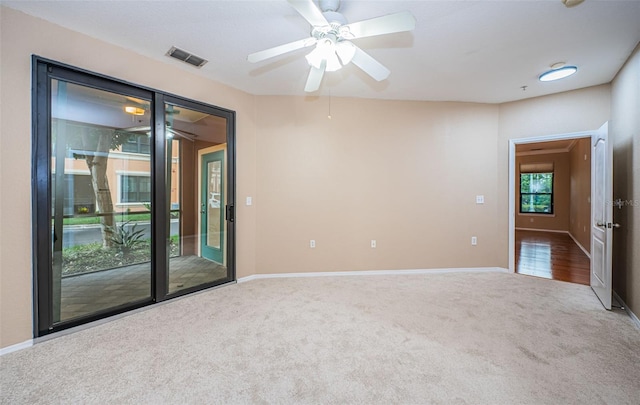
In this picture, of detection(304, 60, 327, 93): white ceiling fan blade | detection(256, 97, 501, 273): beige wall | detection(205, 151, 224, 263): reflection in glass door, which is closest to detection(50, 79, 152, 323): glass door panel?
detection(205, 151, 224, 263): reflection in glass door

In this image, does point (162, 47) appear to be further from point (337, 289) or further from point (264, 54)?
point (337, 289)

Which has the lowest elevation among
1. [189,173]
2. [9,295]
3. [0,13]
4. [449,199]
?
[9,295]

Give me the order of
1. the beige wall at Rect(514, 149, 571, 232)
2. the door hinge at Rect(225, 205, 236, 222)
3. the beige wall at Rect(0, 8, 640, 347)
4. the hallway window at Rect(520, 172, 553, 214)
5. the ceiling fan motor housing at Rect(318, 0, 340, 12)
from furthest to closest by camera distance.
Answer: the hallway window at Rect(520, 172, 553, 214) < the beige wall at Rect(514, 149, 571, 232) < the beige wall at Rect(0, 8, 640, 347) < the door hinge at Rect(225, 205, 236, 222) < the ceiling fan motor housing at Rect(318, 0, 340, 12)

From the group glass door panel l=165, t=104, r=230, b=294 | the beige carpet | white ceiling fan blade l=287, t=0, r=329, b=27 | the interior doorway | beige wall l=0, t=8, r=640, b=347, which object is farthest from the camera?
the interior doorway

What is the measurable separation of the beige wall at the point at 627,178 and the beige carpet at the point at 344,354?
1.23 feet

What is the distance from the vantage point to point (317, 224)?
394 cm

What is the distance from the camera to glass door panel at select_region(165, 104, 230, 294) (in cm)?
315

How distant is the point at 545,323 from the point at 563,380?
0.90 meters

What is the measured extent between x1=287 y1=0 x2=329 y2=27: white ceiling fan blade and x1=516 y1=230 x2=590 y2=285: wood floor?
4.48m

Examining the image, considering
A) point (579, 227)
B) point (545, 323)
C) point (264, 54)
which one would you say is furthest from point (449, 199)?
point (579, 227)

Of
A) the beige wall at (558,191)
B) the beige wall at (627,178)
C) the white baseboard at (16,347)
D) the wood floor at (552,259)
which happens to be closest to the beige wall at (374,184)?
the wood floor at (552,259)

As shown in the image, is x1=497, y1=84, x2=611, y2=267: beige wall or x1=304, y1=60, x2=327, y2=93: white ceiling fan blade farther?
x1=497, y1=84, x2=611, y2=267: beige wall

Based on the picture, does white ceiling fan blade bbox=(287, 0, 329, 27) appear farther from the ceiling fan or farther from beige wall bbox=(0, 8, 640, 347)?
beige wall bbox=(0, 8, 640, 347)

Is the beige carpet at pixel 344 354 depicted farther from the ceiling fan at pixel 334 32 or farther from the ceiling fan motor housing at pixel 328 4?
the ceiling fan motor housing at pixel 328 4
